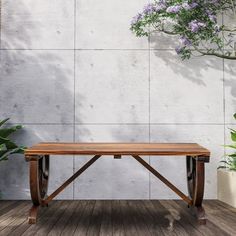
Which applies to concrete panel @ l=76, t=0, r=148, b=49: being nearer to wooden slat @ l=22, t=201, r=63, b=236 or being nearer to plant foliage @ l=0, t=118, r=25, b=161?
plant foliage @ l=0, t=118, r=25, b=161

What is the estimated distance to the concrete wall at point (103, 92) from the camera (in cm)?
476

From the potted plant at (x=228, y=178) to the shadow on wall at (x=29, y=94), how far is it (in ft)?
6.08

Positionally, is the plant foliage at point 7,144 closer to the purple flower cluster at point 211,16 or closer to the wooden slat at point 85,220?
the wooden slat at point 85,220

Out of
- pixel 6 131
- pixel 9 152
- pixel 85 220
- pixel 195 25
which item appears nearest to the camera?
pixel 85 220

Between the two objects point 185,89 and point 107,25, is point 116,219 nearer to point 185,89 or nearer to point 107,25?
point 185,89

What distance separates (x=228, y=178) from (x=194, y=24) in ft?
5.73

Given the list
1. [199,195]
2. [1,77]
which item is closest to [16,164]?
[1,77]

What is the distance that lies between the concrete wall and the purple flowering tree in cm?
16

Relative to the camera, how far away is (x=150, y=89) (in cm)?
484

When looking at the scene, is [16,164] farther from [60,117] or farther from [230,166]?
[230,166]

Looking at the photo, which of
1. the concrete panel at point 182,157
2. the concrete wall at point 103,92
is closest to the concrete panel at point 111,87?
the concrete wall at point 103,92

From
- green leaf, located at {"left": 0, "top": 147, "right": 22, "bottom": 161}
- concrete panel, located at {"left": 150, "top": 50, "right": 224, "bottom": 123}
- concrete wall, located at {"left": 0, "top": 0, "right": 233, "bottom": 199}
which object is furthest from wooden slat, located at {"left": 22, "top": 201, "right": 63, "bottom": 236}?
concrete panel, located at {"left": 150, "top": 50, "right": 224, "bottom": 123}

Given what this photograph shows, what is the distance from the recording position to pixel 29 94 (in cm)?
481

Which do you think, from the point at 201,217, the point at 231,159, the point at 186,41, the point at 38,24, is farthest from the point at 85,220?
the point at 38,24
